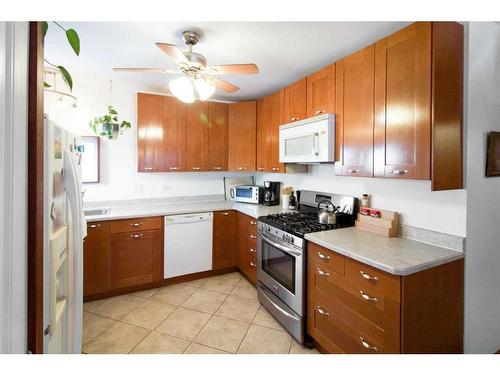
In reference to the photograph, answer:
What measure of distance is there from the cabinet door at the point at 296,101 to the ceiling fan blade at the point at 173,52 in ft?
4.16

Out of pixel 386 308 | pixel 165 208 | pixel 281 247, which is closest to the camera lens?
pixel 386 308

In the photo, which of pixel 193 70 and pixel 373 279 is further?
pixel 193 70

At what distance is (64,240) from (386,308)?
1668 mm

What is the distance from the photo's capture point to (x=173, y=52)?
60.4 inches

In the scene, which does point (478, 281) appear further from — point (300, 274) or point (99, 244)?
point (99, 244)

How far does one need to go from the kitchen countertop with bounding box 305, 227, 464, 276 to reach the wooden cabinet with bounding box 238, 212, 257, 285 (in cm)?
109

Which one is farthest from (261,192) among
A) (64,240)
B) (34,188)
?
(34,188)

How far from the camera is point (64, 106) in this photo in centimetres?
282

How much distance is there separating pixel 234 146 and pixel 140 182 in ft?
4.47

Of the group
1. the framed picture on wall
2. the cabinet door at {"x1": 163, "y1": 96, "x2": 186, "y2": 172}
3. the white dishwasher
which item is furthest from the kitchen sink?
the framed picture on wall

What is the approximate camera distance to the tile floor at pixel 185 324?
1964mm

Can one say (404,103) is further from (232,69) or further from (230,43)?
(230,43)

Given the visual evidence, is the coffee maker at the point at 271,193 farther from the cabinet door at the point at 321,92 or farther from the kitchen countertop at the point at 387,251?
the kitchen countertop at the point at 387,251
